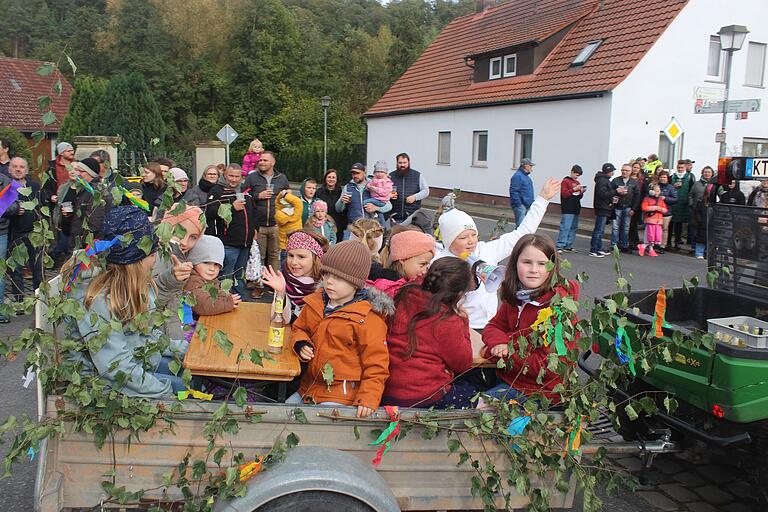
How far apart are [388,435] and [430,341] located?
70cm

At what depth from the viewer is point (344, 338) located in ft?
10.1

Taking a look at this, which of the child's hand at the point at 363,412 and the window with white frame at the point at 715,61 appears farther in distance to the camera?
the window with white frame at the point at 715,61

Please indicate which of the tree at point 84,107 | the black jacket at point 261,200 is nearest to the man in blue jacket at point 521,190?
the black jacket at point 261,200

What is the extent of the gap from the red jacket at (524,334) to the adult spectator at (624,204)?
1104 cm

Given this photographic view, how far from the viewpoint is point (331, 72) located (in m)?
58.9

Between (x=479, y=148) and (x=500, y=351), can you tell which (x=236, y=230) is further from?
(x=479, y=148)

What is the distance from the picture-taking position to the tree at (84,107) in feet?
89.2

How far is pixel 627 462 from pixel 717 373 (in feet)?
4.96

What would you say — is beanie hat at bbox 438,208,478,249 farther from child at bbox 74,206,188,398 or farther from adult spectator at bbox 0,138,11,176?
adult spectator at bbox 0,138,11,176

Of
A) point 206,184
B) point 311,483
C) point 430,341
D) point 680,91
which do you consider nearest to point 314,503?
point 311,483

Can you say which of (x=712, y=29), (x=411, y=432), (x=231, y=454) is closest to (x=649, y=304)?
(x=411, y=432)

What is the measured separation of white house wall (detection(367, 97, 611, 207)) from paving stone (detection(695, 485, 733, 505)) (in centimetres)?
1635

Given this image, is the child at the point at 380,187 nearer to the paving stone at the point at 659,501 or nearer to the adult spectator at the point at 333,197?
the adult spectator at the point at 333,197

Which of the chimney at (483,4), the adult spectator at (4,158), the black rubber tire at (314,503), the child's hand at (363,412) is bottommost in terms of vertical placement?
the black rubber tire at (314,503)
